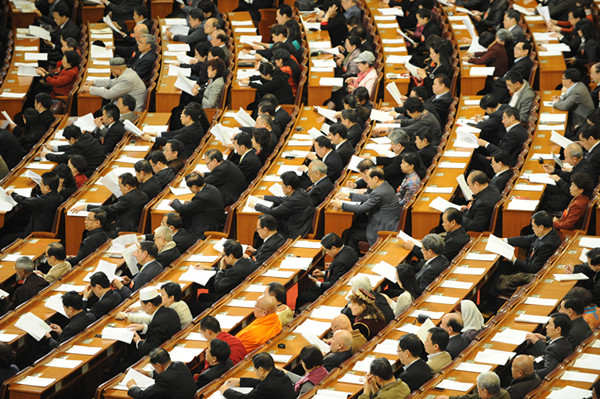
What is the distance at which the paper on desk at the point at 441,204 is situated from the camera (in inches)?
332

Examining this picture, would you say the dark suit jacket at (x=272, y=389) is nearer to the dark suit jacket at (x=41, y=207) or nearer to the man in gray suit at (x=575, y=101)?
the dark suit jacket at (x=41, y=207)

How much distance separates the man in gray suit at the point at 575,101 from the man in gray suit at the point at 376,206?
6.97 ft

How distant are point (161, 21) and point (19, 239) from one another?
4168mm

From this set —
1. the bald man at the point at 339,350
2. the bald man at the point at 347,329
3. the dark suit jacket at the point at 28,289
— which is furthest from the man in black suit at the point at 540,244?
the dark suit jacket at the point at 28,289

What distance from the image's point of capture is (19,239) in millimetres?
9047

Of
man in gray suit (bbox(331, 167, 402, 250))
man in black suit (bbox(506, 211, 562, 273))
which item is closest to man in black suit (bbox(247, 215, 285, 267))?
man in gray suit (bbox(331, 167, 402, 250))

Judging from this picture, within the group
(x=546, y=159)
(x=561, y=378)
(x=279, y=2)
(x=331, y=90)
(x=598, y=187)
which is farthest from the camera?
(x=279, y=2)

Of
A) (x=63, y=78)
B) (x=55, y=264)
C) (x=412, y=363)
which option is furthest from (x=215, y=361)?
(x=63, y=78)

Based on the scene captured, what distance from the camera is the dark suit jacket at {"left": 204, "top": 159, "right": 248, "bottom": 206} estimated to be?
935cm

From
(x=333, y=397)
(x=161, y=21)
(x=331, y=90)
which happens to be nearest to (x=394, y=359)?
(x=333, y=397)

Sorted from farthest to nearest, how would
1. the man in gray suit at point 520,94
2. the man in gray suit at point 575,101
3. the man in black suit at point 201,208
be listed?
the man in gray suit at point 520,94
the man in gray suit at point 575,101
the man in black suit at point 201,208

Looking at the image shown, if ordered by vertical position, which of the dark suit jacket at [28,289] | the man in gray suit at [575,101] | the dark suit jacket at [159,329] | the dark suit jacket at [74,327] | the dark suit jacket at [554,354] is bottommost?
the dark suit jacket at [28,289]

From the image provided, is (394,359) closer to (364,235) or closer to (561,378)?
(561,378)

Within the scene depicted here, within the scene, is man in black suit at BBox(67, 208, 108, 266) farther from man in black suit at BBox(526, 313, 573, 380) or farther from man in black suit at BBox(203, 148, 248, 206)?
man in black suit at BBox(526, 313, 573, 380)
